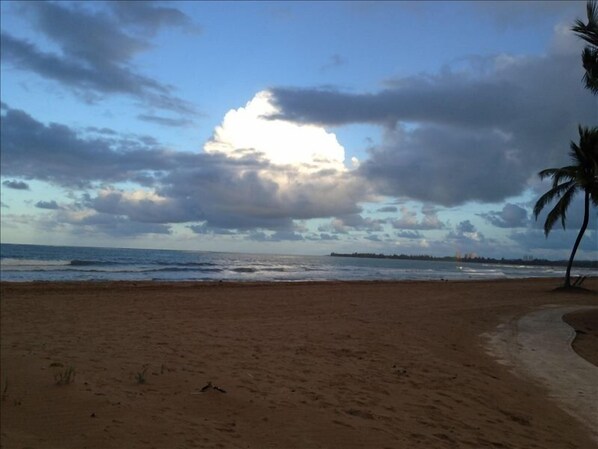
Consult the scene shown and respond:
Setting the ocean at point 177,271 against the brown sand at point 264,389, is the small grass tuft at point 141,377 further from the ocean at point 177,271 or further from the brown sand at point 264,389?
the ocean at point 177,271

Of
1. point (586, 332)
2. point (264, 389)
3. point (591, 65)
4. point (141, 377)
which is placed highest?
point (591, 65)

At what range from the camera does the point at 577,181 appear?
947 inches

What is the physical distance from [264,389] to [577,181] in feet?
76.0

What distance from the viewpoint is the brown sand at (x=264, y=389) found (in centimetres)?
471

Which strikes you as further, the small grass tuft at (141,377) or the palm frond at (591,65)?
the palm frond at (591,65)

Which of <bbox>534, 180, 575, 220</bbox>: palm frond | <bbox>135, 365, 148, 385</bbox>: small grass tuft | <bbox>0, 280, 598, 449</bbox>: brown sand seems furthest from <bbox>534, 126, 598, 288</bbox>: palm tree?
<bbox>135, 365, 148, 385</bbox>: small grass tuft

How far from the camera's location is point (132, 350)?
8164 millimetres

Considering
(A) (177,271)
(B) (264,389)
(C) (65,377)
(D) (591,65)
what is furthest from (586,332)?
(A) (177,271)

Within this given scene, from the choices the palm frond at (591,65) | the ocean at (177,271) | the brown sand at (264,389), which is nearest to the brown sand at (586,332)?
the brown sand at (264,389)

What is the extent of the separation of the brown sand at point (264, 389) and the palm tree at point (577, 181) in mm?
15442

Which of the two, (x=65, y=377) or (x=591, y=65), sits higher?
(x=591, y=65)

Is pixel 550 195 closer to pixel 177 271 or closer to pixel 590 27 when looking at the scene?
pixel 590 27

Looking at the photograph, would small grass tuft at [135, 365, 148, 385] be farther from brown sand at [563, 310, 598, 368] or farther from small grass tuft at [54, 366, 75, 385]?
brown sand at [563, 310, 598, 368]

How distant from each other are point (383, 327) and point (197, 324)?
4593 millimetres
